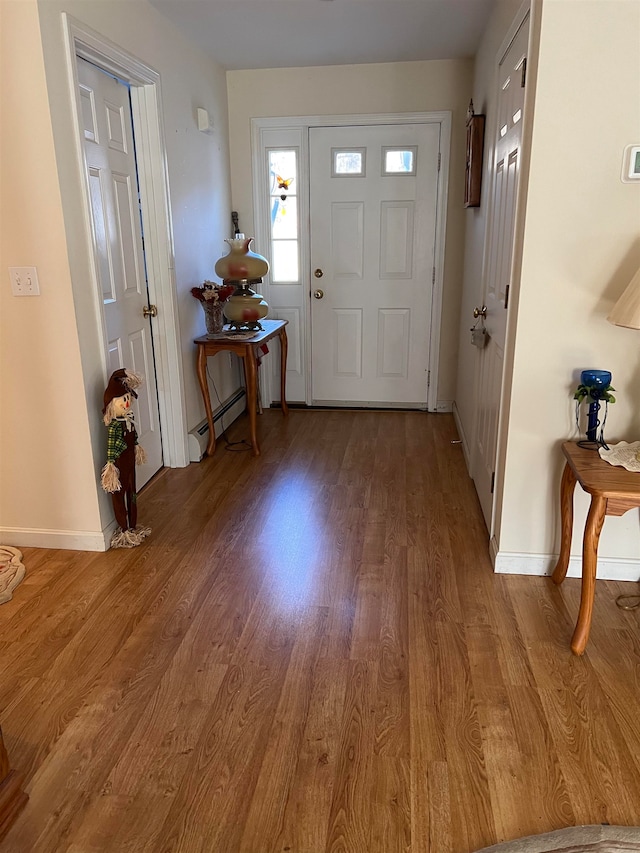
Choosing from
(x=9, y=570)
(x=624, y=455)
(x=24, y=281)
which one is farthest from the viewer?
(x=9, y=570)

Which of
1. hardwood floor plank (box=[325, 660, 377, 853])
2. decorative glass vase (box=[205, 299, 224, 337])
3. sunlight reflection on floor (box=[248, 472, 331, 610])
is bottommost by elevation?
hardwood floor plank (box=[325, 660, 377, 853])

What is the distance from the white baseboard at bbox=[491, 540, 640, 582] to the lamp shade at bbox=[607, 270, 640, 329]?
3.27ft

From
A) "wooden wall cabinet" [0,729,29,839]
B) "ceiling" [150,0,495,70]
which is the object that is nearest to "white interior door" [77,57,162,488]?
"ceiling" [150,0,495,70]

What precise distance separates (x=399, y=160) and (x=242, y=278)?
154 centimetres

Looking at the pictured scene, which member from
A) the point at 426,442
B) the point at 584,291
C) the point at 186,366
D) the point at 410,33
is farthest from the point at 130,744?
the point at 410,33

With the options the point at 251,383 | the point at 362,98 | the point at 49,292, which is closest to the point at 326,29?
the point at 362,98

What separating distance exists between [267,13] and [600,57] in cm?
203

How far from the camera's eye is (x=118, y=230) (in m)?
2.95

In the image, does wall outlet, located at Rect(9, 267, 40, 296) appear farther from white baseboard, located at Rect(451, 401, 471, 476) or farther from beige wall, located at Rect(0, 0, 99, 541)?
white baseboard, located at Rect(451, 401, 471, 476)

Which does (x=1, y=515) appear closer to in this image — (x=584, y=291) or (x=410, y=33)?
(x=584, y=291)

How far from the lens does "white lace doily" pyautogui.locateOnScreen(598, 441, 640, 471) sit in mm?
1967

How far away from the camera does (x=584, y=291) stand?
212 cm

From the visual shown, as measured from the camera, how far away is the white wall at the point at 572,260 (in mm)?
→ 1928

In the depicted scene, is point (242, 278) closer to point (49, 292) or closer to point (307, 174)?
point (307, 174)
